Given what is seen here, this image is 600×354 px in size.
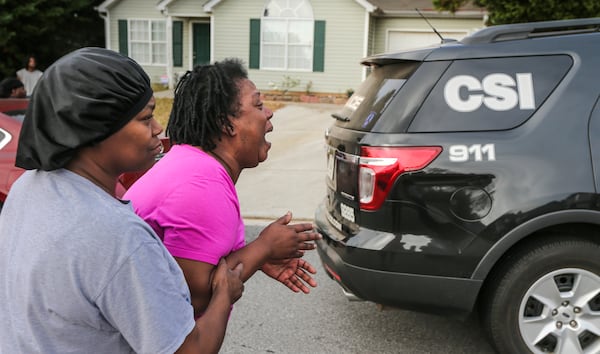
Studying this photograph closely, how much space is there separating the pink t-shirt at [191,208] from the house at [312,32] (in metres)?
16.5

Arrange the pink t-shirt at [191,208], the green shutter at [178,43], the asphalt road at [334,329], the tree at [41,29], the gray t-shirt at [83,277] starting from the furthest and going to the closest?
the green shutter at [178,43] < the tree at [41,29] < the asphalt road at [334,329] < the pink t-shirt at [191,208] < the gray t-shirt at [83,277]

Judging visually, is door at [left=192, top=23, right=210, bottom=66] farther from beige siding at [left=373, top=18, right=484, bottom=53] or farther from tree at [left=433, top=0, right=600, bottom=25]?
tree at [left=433, top=0, right=600, bottom=25]

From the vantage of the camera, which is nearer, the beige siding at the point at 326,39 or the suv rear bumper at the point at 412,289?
the suv rear bumper at the point at 412,289

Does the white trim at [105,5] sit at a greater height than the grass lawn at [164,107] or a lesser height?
greater

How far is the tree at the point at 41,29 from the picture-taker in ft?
63.1

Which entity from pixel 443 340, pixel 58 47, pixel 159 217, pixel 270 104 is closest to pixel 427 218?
pixel 443 340

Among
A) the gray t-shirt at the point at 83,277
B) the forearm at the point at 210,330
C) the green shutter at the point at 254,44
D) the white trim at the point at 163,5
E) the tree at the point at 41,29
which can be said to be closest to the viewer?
→ the gray t-shirt at the point at 83,277

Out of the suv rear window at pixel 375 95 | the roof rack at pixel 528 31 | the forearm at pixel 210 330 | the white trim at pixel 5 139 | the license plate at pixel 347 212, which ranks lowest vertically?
the license plate at pixel 347 212

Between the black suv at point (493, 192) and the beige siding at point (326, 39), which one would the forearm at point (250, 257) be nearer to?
the black suv at point (493, 192)

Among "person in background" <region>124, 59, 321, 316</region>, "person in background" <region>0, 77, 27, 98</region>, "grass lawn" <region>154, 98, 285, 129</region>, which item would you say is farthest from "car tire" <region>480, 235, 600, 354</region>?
"grass lawn" <region>154, 98, 285, 129</region>

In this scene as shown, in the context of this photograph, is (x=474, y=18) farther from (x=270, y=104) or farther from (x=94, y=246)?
(x=94, y=246)

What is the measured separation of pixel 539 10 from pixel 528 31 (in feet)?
30.0

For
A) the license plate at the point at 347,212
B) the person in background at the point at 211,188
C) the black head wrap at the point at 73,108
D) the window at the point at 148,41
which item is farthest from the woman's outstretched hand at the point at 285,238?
the window at the point at 148,41

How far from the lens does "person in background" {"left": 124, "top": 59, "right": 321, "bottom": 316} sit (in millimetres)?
1614
